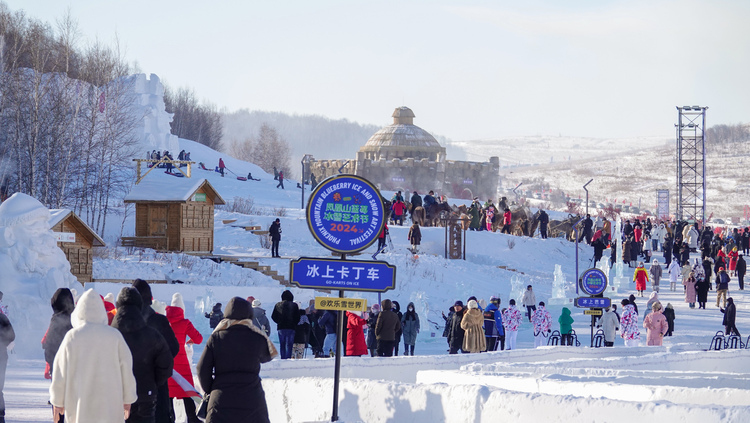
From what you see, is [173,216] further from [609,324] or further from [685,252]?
[685,252]

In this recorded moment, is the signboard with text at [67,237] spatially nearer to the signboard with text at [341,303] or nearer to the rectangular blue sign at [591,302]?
the rectangular blue sign at [591,302]

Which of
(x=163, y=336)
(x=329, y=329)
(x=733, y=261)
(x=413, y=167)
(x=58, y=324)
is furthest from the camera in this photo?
(x=413, y=167)

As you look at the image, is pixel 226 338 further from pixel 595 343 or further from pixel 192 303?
pixel 192 303

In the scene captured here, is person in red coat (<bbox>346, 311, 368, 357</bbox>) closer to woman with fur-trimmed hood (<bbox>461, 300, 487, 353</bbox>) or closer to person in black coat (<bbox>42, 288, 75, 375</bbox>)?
woman with fur-trimmed hood (<bbox>461, 300, 487, 353</bbox>)

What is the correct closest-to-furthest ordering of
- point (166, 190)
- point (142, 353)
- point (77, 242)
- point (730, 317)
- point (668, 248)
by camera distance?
point (142, 353) → point (730, 317) → point (77, 242) → point (166, 190) → point (668, 248)

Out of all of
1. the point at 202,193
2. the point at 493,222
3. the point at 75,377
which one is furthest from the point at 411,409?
the point at 493,222

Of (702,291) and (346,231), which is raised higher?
(346,231)

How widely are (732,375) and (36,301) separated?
9.66m

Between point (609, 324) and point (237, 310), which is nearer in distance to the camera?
point (237, 310)

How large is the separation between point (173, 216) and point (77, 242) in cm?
753

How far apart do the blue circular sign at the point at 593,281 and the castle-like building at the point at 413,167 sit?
180ft

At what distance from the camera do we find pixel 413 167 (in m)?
76.4

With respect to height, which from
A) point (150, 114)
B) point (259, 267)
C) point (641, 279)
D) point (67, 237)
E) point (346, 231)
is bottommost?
point (641, 279)

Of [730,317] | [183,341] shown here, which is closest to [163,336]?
[183,341]
